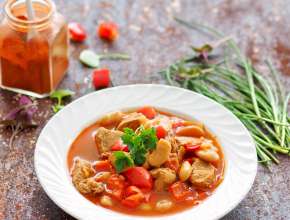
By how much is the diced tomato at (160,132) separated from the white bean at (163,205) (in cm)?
35

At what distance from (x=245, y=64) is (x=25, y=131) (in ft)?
4.71

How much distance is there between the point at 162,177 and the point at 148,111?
592mm

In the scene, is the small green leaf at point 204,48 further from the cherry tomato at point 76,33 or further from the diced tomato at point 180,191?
the diced tomato at point 180,191

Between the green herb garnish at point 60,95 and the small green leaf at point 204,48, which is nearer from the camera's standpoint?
the green herb garnish at point 60,95

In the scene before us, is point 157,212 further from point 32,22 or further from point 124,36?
point 124,36

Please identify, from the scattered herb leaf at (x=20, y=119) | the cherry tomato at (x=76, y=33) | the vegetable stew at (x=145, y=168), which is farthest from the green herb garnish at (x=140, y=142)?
the cherry tomato at (x=76, y=33)

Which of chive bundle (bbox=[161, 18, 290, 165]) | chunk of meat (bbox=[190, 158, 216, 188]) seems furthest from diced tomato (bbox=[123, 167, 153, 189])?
chive bundle (bbox=[161, 18, 290, 165])

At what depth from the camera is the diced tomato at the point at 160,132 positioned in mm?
3133

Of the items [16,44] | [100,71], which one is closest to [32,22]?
[16,44]

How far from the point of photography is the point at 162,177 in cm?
296

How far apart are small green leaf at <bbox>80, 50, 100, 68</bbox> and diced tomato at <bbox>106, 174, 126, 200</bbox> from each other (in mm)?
1235

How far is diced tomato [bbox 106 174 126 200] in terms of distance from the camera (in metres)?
2.94

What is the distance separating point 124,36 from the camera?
14.3 ft

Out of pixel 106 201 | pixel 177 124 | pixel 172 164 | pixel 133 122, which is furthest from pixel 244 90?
pixel 106 201
